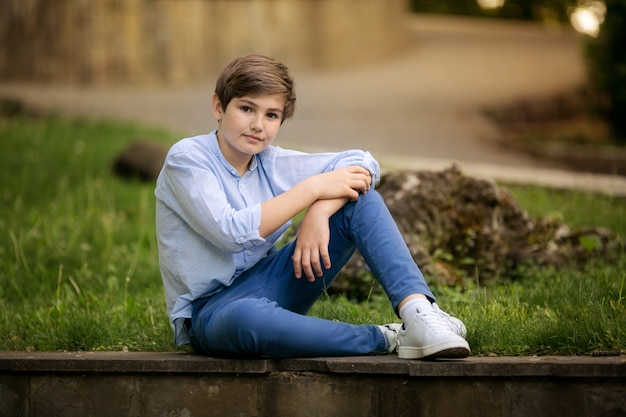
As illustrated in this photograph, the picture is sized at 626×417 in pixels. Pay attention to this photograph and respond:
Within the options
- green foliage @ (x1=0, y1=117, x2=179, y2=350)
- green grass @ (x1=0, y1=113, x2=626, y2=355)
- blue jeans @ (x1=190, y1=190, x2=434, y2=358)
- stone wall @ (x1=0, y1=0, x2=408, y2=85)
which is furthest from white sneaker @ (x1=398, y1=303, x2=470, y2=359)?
stone wall @ (x1=0, y1=0, x2=408, y2=85)

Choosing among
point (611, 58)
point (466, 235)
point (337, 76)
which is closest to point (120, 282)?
point (466, 235)

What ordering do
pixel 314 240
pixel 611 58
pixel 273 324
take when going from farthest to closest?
pixel 611 58 < pixel 314 240 < pixel 273 324

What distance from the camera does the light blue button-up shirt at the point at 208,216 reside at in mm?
3246

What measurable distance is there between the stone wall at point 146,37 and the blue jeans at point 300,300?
11081mm

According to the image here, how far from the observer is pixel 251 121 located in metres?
3.41

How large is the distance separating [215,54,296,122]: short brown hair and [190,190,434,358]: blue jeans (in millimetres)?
484

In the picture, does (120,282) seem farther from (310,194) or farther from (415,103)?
(415,103)

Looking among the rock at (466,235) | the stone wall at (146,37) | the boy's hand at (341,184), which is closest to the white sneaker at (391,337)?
the boy's hand at (341,184)

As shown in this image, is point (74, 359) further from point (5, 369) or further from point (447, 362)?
point (447, 362)

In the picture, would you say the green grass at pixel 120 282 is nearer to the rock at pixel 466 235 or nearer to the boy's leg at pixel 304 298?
the rock at pixel 466 235

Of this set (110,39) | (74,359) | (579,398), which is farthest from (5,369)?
(110,39)

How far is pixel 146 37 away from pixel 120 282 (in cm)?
933

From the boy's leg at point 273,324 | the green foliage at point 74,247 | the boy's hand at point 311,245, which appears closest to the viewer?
the boy's leg at point 273,324

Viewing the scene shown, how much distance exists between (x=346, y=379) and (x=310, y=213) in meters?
0.57
